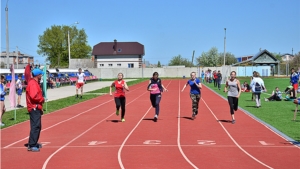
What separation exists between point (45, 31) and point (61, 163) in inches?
3972

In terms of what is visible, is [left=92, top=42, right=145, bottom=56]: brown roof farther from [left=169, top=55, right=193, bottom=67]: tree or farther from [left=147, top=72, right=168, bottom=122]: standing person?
[left=147, top=72, right=168, bottom=122]: standing person

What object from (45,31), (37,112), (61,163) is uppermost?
(45,31)

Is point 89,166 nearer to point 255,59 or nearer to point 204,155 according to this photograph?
point 204,155

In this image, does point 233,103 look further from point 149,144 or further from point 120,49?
point 120,49

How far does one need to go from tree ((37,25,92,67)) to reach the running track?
90361mm

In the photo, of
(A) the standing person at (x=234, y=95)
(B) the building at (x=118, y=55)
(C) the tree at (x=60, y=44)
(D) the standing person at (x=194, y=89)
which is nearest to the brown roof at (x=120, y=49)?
(B) the building at (x=118, y=55)

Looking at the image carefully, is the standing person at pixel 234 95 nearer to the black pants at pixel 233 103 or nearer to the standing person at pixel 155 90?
the black pants at pixel 233 103

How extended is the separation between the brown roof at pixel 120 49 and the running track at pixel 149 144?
80816 millimetres

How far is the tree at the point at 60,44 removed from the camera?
348 feet

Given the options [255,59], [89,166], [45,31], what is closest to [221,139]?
[89,166]

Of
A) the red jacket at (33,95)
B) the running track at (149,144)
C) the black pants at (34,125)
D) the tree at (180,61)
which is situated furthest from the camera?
the tree at (180,61)

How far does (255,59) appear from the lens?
3516 inches

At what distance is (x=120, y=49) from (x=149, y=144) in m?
88.6

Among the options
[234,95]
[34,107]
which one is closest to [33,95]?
[34,107]
